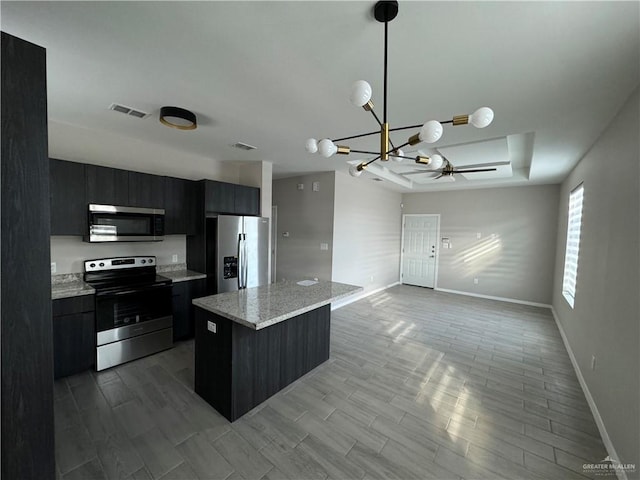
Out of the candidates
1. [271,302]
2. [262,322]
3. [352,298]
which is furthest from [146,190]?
[352,298]

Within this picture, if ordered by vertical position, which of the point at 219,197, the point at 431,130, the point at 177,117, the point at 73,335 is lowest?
the point at 73,335

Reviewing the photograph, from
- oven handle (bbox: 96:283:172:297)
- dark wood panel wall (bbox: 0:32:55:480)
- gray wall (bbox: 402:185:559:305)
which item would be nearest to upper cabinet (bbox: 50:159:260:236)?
oven handle (bbox: 96:283:172:297)

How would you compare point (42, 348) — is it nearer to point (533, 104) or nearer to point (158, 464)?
point (158, 464)

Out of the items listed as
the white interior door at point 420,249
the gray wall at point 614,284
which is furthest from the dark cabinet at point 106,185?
the white interior door at point 420,249

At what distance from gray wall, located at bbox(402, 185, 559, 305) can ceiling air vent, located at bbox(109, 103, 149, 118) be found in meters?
6.49

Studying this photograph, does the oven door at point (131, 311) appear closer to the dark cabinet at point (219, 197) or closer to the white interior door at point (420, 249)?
the dark cabinet at point (219, 197)

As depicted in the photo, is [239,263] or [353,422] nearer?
[353,422]

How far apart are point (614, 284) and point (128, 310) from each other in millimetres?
4470

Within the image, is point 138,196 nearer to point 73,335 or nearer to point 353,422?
point 73,335

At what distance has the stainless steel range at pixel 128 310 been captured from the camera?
9.19ft

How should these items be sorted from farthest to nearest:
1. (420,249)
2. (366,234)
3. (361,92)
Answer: (420,249) → (366,234) → (361,92)

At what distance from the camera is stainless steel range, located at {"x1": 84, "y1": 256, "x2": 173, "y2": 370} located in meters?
2.80

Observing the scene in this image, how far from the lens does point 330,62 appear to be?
175 cm

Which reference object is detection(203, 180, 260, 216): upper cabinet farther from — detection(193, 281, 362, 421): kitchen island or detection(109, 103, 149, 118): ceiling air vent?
detection(193, 281, 362, 421): kitchen island
